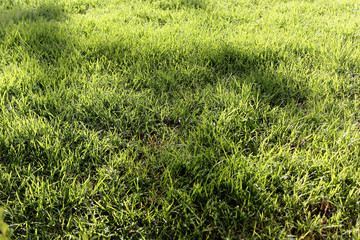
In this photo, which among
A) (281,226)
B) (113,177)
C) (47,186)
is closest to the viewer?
(281,226)

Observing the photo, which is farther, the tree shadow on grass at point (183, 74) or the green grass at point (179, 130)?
the tree shadow on grass at point (183, 74)

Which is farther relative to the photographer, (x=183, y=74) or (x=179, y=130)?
(x=183, y=74)

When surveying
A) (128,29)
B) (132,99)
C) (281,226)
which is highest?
(128,29)

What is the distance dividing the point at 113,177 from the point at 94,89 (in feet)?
3.06

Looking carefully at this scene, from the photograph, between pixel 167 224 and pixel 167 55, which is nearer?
pixel 167 224

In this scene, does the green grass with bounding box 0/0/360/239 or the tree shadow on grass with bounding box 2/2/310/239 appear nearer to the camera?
the green grass with bounding box 0/0/360/239

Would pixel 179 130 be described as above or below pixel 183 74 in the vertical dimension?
below

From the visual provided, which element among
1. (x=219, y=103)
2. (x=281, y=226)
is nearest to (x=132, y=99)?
(x=219, y=103)

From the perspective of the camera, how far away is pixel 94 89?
2238mm

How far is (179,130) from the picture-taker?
6.45 feet

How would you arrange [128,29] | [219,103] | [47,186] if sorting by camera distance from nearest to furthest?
[47,186] → [219,103] → [128,29]

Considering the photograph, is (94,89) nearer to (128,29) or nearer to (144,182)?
(144,182)

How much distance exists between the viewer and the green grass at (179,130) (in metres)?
1.40

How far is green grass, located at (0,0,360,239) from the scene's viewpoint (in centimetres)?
140
